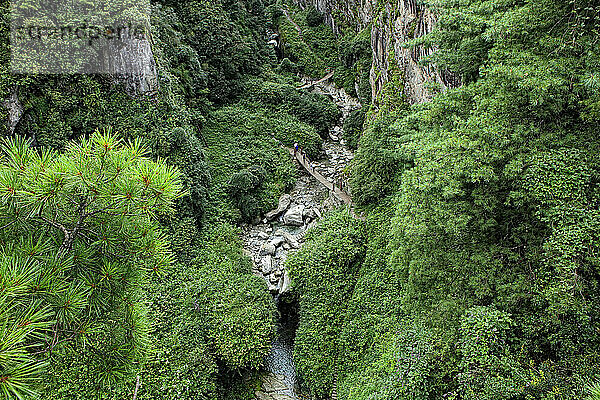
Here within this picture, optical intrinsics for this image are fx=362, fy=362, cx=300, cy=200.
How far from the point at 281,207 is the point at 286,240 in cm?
284

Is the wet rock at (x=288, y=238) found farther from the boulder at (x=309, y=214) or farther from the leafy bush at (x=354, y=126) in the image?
the leafy bush at (x=354, y=126)

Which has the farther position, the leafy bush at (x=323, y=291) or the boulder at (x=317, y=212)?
the boulder at (x=317, y=212)

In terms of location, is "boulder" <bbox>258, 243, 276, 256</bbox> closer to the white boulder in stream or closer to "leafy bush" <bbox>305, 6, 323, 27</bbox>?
the white boulder in stream

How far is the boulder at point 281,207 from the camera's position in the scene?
21.7m

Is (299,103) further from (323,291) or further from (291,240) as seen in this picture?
(323,291)

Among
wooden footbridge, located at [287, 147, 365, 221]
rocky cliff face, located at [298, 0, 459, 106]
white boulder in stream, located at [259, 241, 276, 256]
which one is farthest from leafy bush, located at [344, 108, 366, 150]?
white boulder in stream, located at [259, 241, 276, 256]

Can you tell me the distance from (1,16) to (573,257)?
833 inches

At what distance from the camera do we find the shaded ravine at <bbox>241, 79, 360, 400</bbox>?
14.3m

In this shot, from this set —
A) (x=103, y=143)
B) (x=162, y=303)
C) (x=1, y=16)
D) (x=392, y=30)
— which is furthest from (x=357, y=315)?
(x=1, y=16)

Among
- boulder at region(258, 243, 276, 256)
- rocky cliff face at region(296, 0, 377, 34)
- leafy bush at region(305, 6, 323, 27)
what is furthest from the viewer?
leafy bush at region(305, 6, 323, 27)

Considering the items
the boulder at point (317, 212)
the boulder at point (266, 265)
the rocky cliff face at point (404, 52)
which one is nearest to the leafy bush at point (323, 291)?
the boulder at point (266, 265)

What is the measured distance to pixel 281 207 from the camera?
72.3ft

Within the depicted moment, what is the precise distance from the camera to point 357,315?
1367 centimetres

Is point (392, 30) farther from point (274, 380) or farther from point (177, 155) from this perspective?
point (274, 380)
